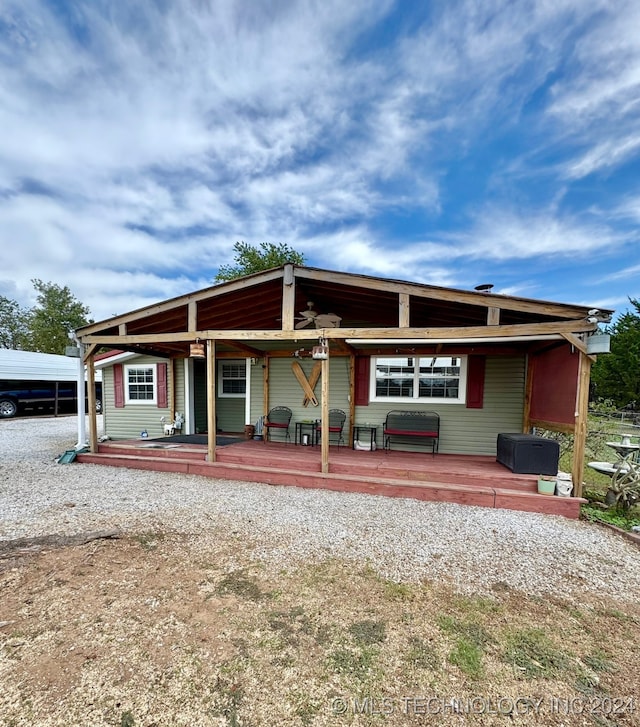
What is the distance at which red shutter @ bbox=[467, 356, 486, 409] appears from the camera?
6.41m

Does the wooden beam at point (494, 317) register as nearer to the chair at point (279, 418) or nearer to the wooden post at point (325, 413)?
the wooden post at point (325, 413)

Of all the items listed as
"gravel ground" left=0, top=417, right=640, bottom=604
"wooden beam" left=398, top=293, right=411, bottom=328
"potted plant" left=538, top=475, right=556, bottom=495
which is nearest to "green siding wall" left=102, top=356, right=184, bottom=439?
"gravel ground" left=0, top=417, right=640, bottom=604

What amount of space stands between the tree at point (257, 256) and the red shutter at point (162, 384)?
1616cm

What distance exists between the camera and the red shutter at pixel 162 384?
8586 millimetres

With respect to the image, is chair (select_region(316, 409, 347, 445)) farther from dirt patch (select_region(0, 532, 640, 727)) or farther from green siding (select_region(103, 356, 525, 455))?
dirt patch (select_region(0, 532, 640, 727))

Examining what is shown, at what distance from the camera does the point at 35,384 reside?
1590 cm

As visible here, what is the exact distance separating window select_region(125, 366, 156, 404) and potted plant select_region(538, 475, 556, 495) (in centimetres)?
860

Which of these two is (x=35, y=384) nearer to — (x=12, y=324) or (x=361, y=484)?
(x=361, y=484)

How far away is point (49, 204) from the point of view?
1265cm

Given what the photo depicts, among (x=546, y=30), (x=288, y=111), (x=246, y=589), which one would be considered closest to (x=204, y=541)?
(x=246, y=589)

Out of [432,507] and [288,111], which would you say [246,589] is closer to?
[432,507]

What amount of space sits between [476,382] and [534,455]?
2.02m

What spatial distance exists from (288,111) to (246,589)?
1180 cm

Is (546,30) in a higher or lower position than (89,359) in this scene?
higher
